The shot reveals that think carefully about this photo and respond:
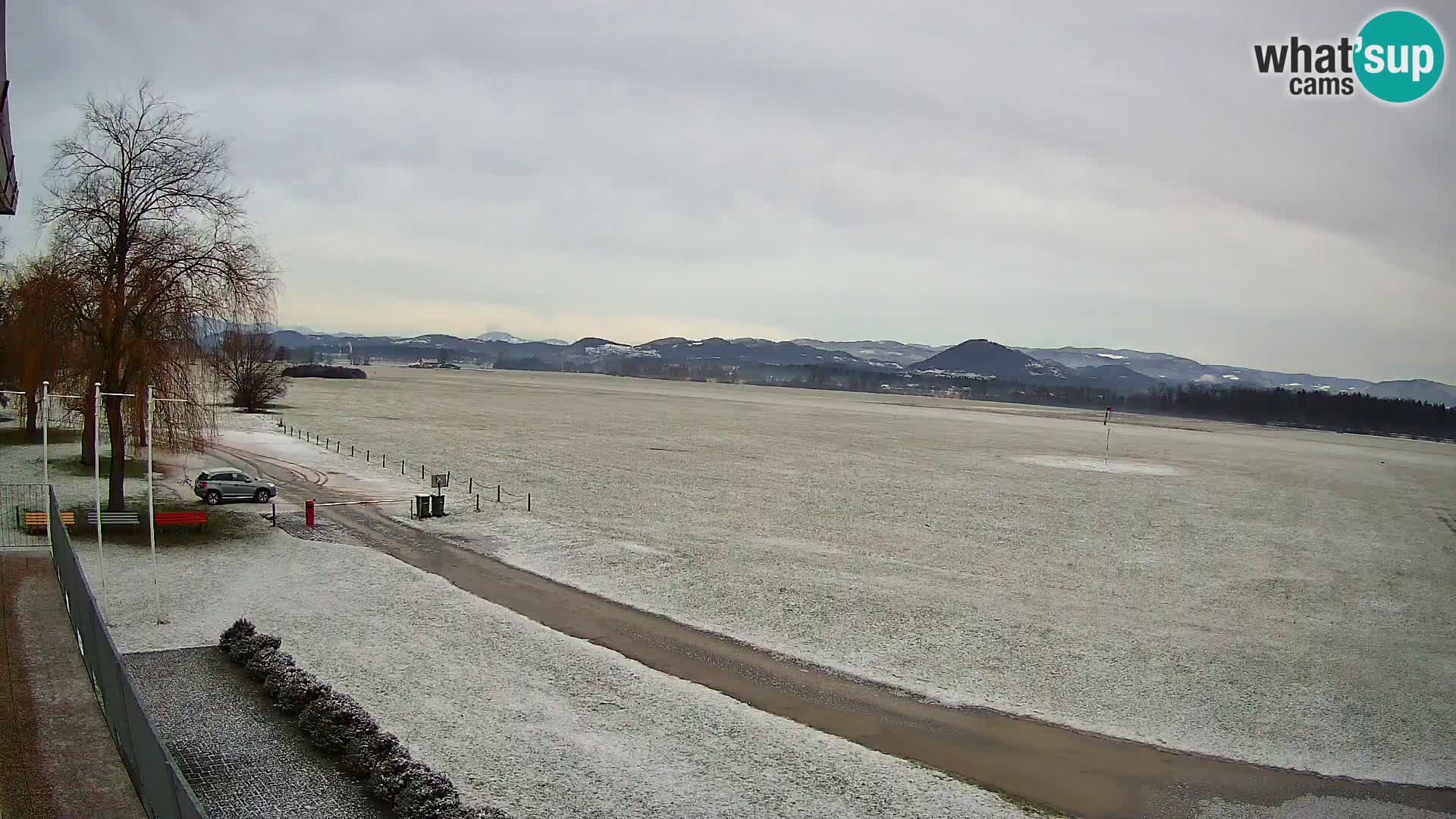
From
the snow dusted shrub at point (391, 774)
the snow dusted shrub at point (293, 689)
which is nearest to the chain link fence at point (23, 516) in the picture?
the snow dusted shrub at point (293, 689)

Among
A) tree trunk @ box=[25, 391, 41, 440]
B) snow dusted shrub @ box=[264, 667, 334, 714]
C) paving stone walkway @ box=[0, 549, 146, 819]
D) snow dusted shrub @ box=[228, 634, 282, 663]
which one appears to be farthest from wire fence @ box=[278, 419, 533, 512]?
paving stone walkway @ box=[0, 549, 146, 819]

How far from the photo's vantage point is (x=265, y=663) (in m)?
16.8

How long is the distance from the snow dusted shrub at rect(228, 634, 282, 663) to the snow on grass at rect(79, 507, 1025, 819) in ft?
2.18

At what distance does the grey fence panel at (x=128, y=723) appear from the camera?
8.10 metres

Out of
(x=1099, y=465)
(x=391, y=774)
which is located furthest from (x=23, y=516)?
(x=1099, y=465)

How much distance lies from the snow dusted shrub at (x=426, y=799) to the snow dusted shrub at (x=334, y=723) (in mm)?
1790

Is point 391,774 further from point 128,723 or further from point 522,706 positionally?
point 128,723

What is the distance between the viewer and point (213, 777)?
1302 centimetres

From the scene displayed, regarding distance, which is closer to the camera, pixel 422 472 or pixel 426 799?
pixel 426 799

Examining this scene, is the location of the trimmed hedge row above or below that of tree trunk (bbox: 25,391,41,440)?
below

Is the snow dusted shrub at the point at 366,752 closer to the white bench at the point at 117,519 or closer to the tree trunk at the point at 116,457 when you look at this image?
the white bench at the point at 117,519

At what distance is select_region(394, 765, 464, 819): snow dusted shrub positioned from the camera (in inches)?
476

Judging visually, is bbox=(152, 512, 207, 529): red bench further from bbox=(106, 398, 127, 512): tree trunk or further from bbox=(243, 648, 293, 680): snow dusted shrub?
bbox=(243, 648, 293, 680): snow dusted shrub

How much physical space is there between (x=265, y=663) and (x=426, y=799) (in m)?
6.34
